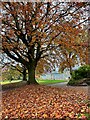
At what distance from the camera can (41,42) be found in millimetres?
2850

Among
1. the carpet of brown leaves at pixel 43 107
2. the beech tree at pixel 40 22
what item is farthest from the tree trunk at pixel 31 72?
the carpet of brown leaves at pixel 43 107

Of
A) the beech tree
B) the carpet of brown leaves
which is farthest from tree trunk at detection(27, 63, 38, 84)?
the carpet of brown leaves

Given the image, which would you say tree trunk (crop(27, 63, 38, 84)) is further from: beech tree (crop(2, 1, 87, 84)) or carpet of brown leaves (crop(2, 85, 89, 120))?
carpet of brown leaves (crop(2, 85, 89, 120))

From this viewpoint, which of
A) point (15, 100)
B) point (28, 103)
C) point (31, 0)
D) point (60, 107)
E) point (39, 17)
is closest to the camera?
point (60, 107)

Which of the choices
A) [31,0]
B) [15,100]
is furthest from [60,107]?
[31,0]

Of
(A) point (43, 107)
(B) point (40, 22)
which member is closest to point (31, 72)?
(B) point (40, 22)

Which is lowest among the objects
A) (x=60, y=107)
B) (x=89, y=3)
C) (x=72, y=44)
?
(x=60, y=107)

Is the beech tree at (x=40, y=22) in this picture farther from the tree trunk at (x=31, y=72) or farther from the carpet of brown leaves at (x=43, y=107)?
the carpet of brown leaves at (x=43, y=107)

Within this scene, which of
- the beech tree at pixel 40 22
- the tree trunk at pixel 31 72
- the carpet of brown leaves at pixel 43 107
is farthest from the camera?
the tree trunk at pixel 31 72

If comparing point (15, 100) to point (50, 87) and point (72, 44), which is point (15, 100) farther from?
point (72, 44)

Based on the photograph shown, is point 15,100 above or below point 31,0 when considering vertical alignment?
below

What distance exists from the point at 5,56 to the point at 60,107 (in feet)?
5.47

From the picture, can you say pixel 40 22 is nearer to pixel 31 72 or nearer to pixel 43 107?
pixel 31 72

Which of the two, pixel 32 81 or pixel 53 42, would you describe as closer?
pixel 53 42
